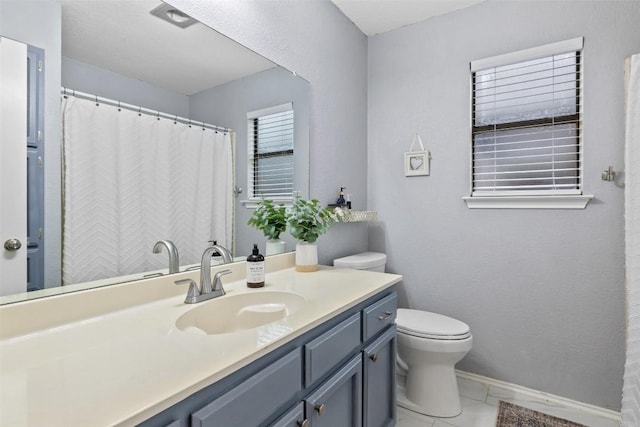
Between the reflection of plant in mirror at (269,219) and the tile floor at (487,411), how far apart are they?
123 cm

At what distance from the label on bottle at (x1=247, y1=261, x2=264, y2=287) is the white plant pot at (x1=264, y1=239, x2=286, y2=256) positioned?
0.33 metres

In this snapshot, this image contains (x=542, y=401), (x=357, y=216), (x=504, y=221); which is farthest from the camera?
(x=357, y=216)

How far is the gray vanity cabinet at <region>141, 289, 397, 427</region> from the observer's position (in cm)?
71

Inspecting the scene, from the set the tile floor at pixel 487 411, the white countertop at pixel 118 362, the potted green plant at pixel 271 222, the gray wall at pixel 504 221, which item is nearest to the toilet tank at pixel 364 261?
the gray wall at pixel 504 221

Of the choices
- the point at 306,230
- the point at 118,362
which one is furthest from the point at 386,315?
the point at 118,362

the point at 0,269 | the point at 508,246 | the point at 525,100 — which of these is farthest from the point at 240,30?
the point at 508,246

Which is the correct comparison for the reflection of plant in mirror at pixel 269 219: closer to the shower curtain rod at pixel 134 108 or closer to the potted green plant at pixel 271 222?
the potted green plant at pixel 271 222

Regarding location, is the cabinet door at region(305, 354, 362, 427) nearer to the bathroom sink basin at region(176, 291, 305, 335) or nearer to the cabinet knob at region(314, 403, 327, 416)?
the cabinet knob at region(314, 403, 327, 416)

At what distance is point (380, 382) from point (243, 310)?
72 centimetres

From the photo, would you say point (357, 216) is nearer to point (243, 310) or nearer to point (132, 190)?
point (243, 310)

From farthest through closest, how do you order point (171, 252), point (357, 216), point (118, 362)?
point (357, 216) → point (171, 252) → point (118, 362)

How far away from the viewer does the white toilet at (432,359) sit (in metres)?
1.76

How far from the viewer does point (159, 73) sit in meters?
1.26

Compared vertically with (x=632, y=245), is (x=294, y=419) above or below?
below
